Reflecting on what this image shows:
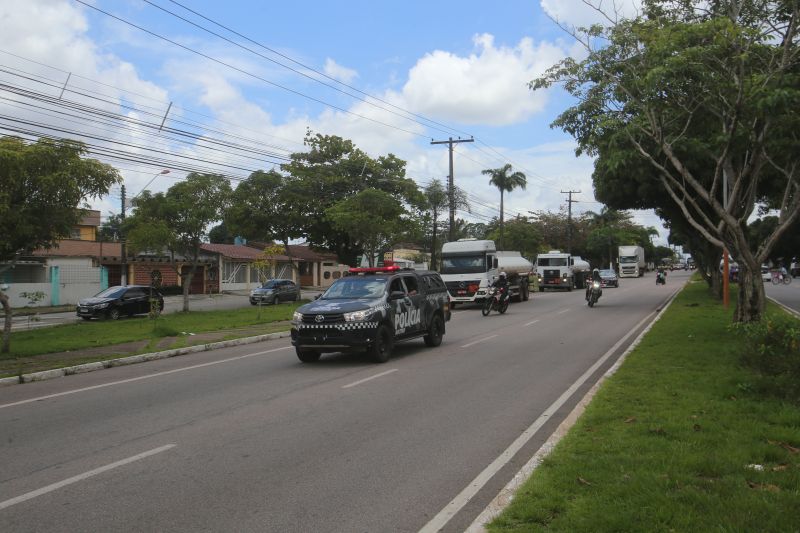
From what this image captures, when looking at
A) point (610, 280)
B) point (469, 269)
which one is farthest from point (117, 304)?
point (610, 280)

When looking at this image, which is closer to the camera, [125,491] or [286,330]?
[125,491]

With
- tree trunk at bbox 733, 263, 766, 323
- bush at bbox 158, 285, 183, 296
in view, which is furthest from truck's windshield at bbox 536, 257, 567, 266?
tree trunk at bbox 733, 263, 766, 323

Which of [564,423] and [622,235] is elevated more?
[622,235]

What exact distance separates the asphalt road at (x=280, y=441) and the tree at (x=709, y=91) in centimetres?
432

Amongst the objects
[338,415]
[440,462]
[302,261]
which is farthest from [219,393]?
[302,261]

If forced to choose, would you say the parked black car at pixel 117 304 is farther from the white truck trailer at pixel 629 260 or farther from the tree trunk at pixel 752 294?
the white truck trailer at pixel 629 260

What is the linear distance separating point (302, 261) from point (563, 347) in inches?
1956

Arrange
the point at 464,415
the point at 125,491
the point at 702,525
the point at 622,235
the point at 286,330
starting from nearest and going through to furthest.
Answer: the point at 702,525 < the point at 125,491 < the point at 464,415 < the point at 286,330 < the point at 622,235

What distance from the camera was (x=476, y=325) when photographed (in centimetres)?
2062

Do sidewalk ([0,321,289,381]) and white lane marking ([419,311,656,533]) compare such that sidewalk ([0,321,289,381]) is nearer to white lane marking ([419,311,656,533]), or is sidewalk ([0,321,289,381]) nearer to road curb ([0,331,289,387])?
road curb ([0,331,289,387])

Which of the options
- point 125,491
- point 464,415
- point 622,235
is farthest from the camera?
point 622,235

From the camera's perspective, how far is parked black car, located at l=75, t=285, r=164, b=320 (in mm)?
26344

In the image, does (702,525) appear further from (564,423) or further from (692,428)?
(564,423)

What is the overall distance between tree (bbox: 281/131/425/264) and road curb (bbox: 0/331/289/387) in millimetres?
22123
